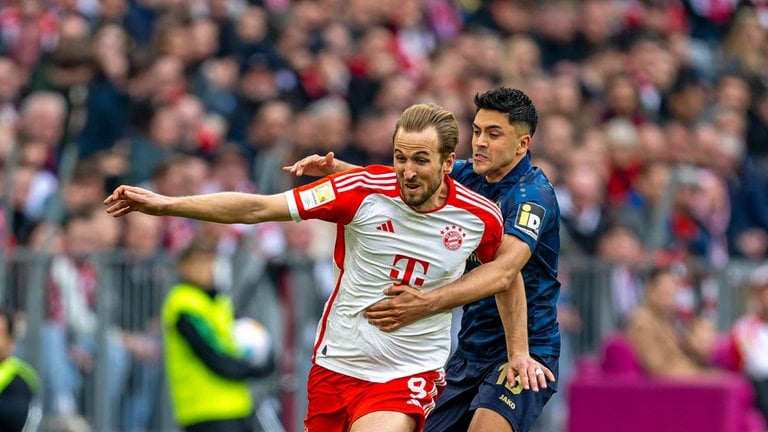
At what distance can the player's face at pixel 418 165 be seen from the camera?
25.4ft

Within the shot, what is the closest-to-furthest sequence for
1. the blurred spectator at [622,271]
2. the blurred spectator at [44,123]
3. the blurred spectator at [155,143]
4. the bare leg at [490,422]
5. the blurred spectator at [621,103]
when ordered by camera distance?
the bare leg at [490,422]
the blurred spectator at [44,123]
the blurred spectator at [155,143]
the blurred spectator at [622,271]
the blurred spectator at [621,103]

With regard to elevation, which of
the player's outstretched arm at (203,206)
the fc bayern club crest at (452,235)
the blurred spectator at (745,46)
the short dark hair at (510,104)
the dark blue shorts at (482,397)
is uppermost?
the blurred spectator at (745,46)

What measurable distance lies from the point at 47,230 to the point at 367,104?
4.57 metres

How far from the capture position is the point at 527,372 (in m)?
8.16

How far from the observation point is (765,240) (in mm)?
18562

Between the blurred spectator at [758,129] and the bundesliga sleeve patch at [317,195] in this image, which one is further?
the blurred spectator at [758,129]

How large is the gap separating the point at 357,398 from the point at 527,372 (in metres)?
0.87

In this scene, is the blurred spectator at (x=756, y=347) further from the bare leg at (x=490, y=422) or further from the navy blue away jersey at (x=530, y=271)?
the bare leg at (x=490, y=422)

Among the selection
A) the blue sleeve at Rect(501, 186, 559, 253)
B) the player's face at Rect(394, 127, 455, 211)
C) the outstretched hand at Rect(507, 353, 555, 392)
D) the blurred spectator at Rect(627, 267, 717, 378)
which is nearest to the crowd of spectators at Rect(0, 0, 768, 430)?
the blurred spectator at Rect(627, 267, 717, 378)

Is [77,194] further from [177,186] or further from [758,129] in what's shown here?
[758,129]

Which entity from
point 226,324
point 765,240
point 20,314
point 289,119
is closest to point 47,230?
point 20,314

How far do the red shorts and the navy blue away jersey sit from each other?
1.79 feet

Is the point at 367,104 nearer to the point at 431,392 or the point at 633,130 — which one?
the point at 633,130

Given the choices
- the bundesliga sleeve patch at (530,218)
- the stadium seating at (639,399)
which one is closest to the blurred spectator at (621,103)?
the stadium seating at (639,399)
